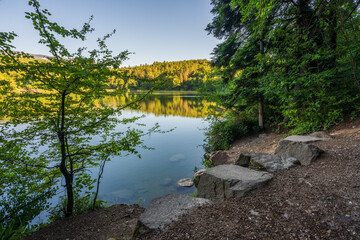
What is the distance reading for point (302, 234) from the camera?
174cm

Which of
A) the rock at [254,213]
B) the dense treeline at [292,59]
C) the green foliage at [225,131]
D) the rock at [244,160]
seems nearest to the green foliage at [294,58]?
the dense treeline at [292,59]

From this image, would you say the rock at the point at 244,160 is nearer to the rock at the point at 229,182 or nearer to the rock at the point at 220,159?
the rock at the point at 229,182

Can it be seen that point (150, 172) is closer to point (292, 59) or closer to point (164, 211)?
point (164, 211)

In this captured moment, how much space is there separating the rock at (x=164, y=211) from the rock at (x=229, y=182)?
0.54 metres

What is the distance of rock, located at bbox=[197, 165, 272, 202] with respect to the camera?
111 inches

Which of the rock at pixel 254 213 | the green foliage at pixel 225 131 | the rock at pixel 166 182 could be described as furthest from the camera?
the green foliage at pixel 225 131

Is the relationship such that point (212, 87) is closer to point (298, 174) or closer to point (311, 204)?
→ point (298, 174)

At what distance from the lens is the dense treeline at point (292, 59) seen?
4.20m

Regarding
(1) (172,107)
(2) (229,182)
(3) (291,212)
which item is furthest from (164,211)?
(1) (172,107)

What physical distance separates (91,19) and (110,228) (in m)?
3.98

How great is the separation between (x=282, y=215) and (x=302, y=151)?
2.53 metres

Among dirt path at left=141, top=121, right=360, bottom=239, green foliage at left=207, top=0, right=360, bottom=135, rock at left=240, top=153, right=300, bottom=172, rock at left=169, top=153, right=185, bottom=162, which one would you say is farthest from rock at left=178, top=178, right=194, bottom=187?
green foliage at left=207, top=0, right=360, bottom=135

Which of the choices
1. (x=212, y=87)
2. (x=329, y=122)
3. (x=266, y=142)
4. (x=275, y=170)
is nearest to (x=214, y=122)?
(x=212, y=87)

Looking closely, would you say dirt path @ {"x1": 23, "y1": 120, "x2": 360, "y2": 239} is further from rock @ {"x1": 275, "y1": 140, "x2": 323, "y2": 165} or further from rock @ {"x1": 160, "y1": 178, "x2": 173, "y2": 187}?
rock @ {"x1": 160, "y1": 178, "x2": 173, "y2": 187}
